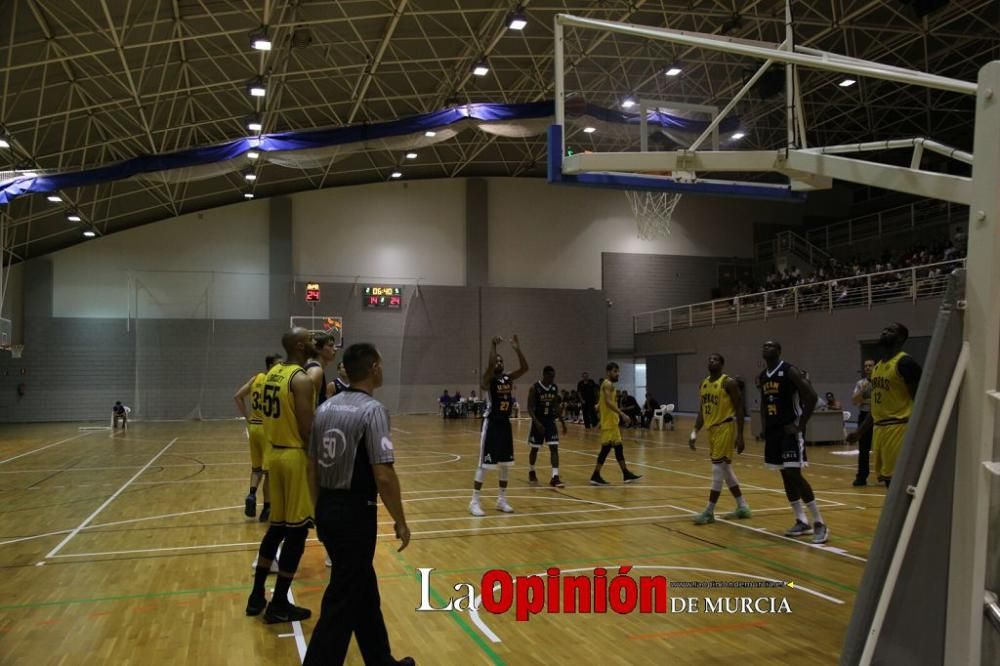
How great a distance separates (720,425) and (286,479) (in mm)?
5193

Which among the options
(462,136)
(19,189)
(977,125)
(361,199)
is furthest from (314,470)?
(361,199)

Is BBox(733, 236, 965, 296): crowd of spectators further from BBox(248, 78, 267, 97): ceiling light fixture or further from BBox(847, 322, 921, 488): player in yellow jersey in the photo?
BBox(248, 78, 267, 97): ceiling light fixture

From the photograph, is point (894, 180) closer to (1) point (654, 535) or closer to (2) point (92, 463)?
(1) point (654, 535)

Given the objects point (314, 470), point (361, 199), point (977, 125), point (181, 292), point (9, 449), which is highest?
point (361, 199)

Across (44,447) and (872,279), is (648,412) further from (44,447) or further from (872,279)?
(44,447)

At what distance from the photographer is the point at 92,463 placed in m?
15.0

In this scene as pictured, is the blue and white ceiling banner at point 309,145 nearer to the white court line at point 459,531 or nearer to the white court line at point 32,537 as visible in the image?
the white court line at point 459,531

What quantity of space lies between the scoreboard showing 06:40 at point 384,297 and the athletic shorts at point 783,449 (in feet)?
81.9

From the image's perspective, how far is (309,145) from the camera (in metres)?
18.0

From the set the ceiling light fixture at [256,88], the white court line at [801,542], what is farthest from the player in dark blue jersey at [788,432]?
the ceiling light fixture at [256,88]

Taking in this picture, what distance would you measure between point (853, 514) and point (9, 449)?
62.3ft

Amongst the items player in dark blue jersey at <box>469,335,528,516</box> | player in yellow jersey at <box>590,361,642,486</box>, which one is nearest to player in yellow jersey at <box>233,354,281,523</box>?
player in dark blue jersey at <box>469,335,528,516</box>

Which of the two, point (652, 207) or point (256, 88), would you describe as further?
point (256, 88)

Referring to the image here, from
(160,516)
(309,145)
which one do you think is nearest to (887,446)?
(160,516)
